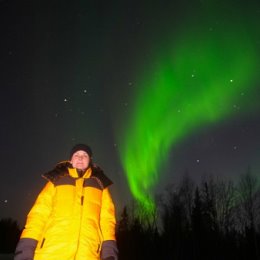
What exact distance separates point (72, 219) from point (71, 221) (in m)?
0.03

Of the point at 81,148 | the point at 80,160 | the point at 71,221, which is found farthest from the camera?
the point at 81,148

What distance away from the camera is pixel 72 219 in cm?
435

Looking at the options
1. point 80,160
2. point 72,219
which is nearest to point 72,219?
point 72,219

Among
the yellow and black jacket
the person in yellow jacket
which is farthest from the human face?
the yellow and black jacket

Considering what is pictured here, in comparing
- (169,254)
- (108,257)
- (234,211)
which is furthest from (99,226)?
(169,254)

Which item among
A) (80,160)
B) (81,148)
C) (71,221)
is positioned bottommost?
(71,221)

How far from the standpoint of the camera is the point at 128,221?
2798 inches

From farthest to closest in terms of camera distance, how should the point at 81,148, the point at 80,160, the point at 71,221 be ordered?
the point at 81,148, the point at 80,160, the point at 71,221

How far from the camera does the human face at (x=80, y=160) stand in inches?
194

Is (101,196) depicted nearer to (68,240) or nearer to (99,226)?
(99,226)

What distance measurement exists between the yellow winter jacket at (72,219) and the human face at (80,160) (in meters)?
0.14

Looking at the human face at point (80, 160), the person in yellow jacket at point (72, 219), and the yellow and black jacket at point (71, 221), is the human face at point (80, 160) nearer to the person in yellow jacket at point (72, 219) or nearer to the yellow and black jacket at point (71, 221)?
the person in yellow jacket at point (72, 219)

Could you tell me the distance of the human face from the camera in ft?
16.2

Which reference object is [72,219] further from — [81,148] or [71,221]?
[81,148]
